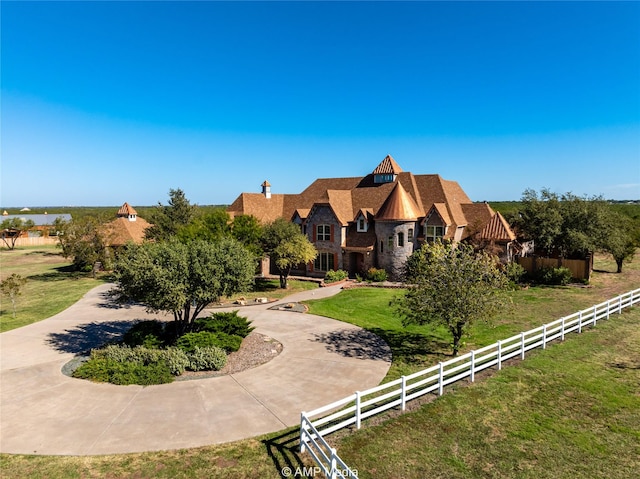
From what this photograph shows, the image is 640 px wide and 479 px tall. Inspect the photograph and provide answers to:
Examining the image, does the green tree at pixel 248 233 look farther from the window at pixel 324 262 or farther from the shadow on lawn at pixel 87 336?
the shadow on lawn at pixel 87 336

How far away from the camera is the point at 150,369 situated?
1575cm

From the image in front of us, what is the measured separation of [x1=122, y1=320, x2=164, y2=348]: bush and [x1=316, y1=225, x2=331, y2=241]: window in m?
21.6

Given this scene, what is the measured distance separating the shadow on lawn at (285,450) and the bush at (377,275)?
25517mm

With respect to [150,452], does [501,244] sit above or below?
above

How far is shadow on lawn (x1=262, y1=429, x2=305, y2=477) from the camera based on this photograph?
10109mm

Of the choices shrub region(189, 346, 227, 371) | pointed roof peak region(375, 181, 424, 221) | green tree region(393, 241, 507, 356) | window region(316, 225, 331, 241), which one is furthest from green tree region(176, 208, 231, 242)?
green tree region(393, 241, 507, 356)

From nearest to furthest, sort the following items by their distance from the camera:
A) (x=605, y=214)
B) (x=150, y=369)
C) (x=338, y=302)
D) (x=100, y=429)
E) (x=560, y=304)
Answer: (x=100, y=429)
(x=150, y=369)
(x=560, y=304)
(x=338, y=302)
(x=605, y=214)

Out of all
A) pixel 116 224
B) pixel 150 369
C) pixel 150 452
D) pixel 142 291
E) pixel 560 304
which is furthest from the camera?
pixel 116 224

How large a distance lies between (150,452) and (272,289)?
23.9 m

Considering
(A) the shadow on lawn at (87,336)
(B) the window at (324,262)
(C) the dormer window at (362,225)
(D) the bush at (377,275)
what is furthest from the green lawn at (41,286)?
(C) the dormer window at (362,225)

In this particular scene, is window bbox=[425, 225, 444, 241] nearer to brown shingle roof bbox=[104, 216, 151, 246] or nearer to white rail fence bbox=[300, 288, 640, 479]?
white rail fence bbox=[300, 288, 640, 479]

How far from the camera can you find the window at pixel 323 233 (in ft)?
129

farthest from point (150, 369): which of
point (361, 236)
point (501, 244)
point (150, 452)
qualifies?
point (501, 244)

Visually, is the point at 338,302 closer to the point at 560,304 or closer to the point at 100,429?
the point at 560,304
